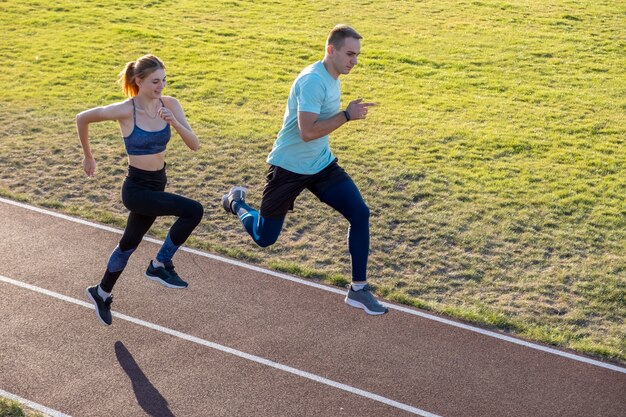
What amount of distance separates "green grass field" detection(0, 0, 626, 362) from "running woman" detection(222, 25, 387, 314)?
166 centimetres

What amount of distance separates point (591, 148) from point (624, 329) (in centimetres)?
593

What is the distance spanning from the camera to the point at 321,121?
7.33 metres

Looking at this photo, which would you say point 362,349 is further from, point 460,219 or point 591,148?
point 591,148

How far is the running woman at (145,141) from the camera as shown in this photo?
725cm

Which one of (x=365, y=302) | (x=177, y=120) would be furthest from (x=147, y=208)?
(x=365, y=302)

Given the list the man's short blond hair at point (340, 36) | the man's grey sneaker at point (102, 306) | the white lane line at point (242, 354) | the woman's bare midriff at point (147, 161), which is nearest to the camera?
the white lane line at point (242, 354)

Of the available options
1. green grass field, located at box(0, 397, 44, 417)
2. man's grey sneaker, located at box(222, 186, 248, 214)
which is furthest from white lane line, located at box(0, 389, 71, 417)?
man's grey sneaker, located at box(222, 186, 248, 214)

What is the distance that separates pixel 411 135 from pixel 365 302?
700cm

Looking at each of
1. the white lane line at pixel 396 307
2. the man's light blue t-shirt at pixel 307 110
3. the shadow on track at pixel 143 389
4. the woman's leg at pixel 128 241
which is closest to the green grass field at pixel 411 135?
the white lane line at pixel 396 307

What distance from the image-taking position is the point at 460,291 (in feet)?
31.3

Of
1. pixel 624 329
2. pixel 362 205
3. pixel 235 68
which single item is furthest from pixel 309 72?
pixel 235 68

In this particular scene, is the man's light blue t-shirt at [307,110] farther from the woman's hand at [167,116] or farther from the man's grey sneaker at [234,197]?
the man's grey sneaker at [234,197]

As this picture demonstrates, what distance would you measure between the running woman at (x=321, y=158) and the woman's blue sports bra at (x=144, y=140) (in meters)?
0.97

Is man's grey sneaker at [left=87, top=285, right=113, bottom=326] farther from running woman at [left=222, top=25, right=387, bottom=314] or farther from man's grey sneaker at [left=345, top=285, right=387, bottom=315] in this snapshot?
man's grey sneaker at [left=345, top=285, right=387, bottom=315]
